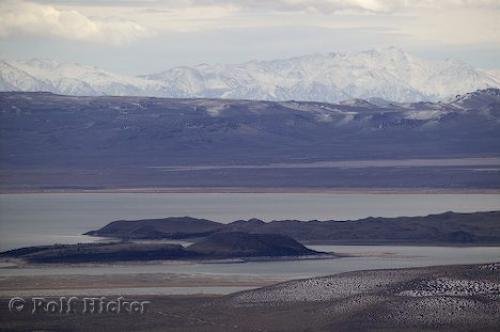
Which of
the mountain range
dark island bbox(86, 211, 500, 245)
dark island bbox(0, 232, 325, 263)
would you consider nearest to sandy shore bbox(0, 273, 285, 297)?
dark island bbox(0, 232, 325, 263)

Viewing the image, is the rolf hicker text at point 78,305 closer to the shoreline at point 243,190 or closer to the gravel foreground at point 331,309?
the gravel foreground at point 331,309

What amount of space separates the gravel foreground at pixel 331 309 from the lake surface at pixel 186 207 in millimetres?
21290

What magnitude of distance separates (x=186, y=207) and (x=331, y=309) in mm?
49444

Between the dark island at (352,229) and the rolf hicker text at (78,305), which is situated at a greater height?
the dark island at (352,229)

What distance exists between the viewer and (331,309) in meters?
42.9

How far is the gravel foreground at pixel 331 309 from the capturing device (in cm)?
4119

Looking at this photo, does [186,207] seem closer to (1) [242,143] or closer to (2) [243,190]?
(2) [243,190]

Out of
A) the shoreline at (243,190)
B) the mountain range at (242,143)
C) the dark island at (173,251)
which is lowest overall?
the dark island at (173,251)

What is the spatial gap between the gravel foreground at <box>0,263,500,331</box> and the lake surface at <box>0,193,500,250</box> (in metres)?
21.3

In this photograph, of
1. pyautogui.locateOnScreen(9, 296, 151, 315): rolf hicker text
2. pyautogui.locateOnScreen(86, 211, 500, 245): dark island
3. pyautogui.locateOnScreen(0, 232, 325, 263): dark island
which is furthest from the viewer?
pyautogui.locateOnScreen(86, 211, 500, 245): dark island

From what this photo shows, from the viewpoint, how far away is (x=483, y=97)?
189 metres
